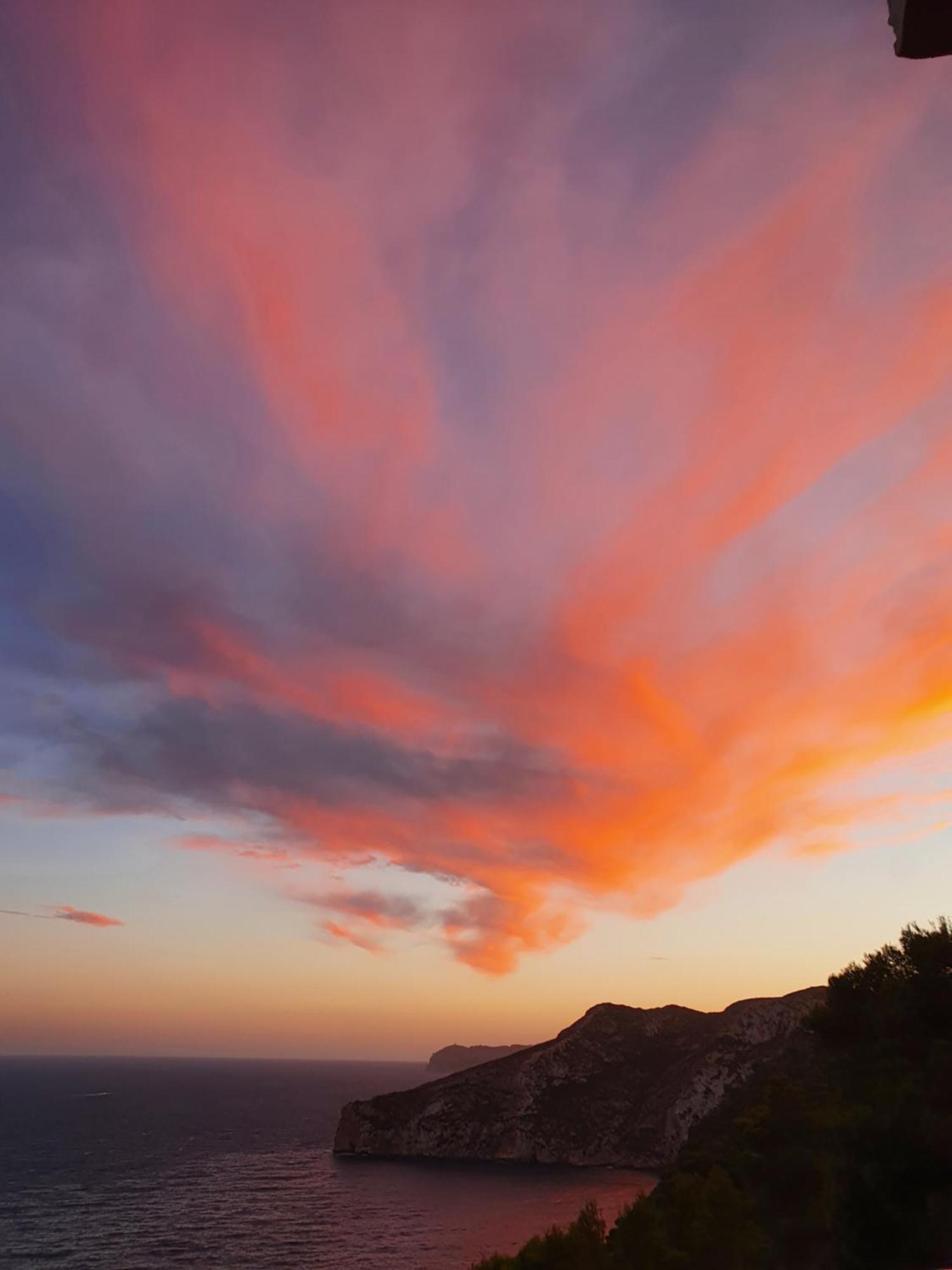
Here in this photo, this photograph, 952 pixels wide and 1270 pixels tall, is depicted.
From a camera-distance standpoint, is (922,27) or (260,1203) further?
(260,1203)

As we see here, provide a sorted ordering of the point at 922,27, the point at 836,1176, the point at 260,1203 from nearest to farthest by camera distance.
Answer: the point at 922,27 < the point at 836,1176 < the point at 260,1203

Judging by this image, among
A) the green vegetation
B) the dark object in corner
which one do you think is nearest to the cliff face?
the green vegetation

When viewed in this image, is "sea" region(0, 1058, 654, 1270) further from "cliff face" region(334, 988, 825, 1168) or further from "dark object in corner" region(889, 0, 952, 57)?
"dark object in corner" region(889, 0, 952, 57)

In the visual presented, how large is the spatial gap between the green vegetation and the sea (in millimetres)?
13818

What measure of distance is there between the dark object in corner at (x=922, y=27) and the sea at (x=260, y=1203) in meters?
68.0

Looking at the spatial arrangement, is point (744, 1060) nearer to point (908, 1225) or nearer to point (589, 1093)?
point (589, 1093)

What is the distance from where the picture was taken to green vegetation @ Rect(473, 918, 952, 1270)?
115ft

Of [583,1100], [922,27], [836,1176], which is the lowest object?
[836,1176]

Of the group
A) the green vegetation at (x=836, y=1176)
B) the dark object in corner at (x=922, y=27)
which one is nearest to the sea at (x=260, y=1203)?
the green vegetation at (x=836, y=1176)

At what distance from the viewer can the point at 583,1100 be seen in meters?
159

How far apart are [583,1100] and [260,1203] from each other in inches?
2780

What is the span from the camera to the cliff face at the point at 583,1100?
150375 mm

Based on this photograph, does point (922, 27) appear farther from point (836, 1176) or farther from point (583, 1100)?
point (583, 1100)

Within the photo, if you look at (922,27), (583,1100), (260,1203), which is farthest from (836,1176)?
(583,1100)
